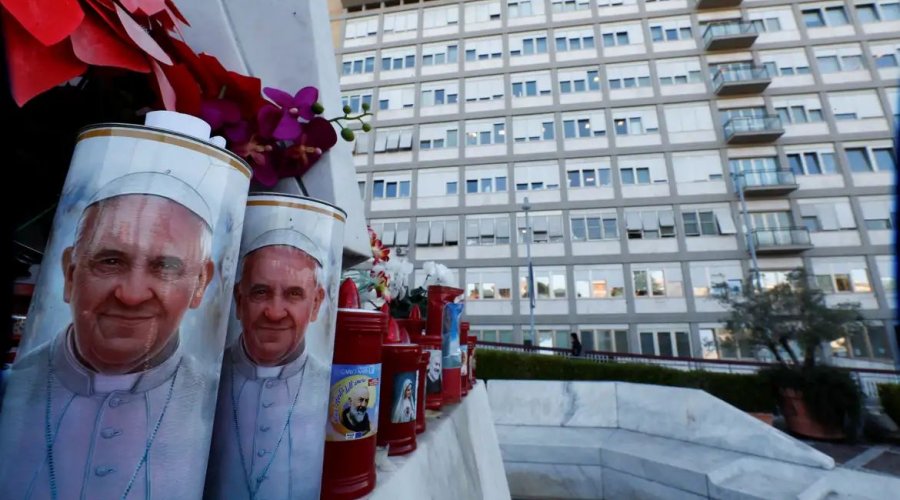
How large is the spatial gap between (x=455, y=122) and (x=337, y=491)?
15047 mm

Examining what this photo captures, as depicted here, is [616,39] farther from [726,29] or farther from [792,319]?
[792,319]

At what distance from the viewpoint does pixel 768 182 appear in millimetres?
12062

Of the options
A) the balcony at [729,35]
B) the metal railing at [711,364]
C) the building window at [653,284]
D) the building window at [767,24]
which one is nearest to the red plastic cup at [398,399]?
the metal railing at [711,364]

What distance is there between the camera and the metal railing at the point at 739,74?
42.1ft

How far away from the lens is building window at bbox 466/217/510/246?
13177 millimetres

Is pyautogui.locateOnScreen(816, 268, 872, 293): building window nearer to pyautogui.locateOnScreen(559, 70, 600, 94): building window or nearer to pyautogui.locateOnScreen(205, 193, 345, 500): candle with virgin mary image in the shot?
pyautogui.locateOnScreen(559, 70, 600, 94): building window

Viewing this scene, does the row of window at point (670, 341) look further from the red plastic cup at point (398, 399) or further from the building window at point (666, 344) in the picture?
the red plastic cup at point (398, 399)

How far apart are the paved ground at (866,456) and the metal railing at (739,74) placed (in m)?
11.5

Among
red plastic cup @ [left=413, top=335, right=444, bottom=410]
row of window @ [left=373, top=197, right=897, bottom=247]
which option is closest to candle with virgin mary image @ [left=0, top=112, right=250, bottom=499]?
red plastic cup @ [left=413, top=335, right=444, bottom=410]

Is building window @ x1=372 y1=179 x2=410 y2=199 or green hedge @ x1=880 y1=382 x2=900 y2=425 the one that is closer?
green hedge @ x1=880 y1=382 x2=900 y2=425

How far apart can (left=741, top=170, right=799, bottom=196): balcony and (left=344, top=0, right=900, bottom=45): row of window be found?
5523mm

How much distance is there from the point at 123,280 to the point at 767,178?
15.8 metres

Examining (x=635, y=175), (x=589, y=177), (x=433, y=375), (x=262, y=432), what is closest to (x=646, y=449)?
(x=433, y=375)

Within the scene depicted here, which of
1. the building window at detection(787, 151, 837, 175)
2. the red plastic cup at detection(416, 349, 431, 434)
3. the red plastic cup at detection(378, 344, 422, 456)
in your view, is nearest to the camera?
the red plastic cup at detection(378, 344, 422, 456)
